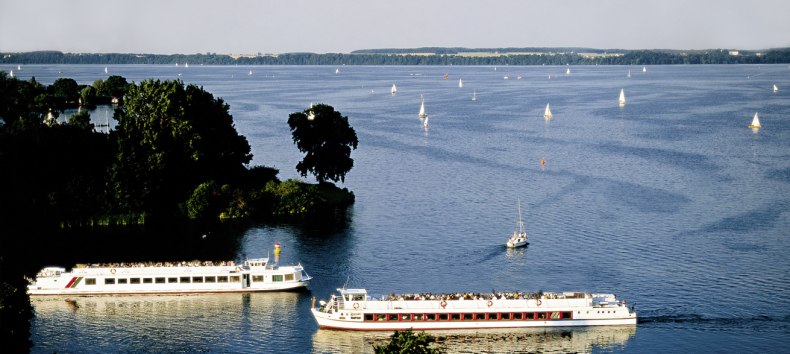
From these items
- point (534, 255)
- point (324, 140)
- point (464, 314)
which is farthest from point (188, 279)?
point (324, 140)

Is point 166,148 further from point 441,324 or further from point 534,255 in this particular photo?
point 441,324

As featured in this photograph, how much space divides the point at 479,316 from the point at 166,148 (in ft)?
192

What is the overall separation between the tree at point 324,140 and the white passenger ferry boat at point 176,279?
43.4m

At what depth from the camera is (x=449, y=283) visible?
9294 centimetres

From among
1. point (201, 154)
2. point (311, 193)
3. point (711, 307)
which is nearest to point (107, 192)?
point (201, 154)

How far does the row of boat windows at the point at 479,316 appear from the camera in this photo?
270ft

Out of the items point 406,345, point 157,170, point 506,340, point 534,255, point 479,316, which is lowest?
point 506,340

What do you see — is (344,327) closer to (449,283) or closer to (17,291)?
(449,283)

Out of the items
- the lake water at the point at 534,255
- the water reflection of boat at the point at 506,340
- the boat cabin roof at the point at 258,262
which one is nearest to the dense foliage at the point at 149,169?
the lake water at the point at 534,255

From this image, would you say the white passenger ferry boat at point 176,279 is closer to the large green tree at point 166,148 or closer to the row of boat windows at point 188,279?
the row of boat windows at point 188,279

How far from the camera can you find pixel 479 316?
82.6 m

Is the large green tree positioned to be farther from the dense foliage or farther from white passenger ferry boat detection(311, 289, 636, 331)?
white passenger ferry boat detection(311, 289, 636, 331)

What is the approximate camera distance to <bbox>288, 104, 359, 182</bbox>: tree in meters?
135

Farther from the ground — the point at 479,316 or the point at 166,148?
the point at 166,148
